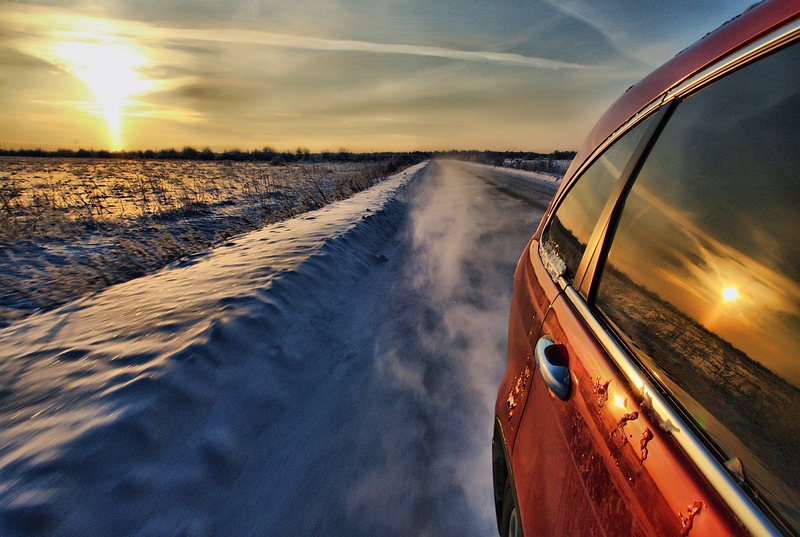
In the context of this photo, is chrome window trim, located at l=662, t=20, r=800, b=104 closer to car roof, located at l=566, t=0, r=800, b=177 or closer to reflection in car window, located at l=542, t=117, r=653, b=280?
car roof, located at l=566, t=0, r=800, b=177

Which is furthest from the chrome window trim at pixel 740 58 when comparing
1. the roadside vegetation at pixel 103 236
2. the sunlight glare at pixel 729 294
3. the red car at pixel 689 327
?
the roadside vegetation at pixel 103 236

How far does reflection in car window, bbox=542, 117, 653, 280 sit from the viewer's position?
4.27 feet

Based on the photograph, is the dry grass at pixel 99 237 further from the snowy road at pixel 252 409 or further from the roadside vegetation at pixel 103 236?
the snowy road at pixel 252 409

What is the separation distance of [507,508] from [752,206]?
1.33 m

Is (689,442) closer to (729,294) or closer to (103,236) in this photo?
(729,294)

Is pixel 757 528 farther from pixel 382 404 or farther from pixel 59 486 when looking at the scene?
pixel 59 486

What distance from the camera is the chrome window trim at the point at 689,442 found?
0.52 m

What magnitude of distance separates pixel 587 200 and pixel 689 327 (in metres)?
0.84

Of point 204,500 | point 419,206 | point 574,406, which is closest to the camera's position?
point 574,406

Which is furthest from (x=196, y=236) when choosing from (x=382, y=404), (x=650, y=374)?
(x=650, y=374)

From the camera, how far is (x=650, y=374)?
834 mm

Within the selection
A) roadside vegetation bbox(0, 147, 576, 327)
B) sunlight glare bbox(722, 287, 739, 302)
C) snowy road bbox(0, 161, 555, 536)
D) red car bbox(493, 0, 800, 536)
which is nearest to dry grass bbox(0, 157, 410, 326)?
roadside vegetation bbox(0, 147, 576, 327)

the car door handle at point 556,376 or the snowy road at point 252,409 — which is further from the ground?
the car door handle at point 556,376

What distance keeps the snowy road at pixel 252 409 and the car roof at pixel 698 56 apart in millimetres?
1947
